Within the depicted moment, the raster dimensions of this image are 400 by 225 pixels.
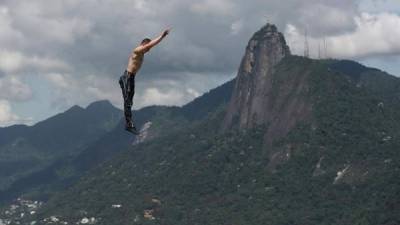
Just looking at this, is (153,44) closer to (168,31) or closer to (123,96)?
(168,31)

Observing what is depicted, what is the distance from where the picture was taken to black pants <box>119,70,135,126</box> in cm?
1955

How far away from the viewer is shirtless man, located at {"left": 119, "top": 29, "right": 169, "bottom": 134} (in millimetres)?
18605

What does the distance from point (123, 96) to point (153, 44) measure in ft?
6.32

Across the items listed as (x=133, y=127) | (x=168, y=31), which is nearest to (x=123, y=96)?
(x=133, y=127)

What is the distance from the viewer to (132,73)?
19234 millimetres

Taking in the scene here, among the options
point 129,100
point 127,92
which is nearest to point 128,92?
point 127,92

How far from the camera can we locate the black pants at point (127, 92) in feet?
64.1

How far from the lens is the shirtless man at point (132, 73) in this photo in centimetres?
1860

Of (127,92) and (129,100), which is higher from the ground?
(127,92)

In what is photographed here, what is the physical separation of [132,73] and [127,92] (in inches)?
26.7

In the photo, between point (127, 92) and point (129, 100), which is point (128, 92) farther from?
point (129, 100)

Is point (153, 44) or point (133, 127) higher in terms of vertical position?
point (153, 44)

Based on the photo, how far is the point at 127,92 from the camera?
1972 centimetres

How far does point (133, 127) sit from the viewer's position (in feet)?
65.7
